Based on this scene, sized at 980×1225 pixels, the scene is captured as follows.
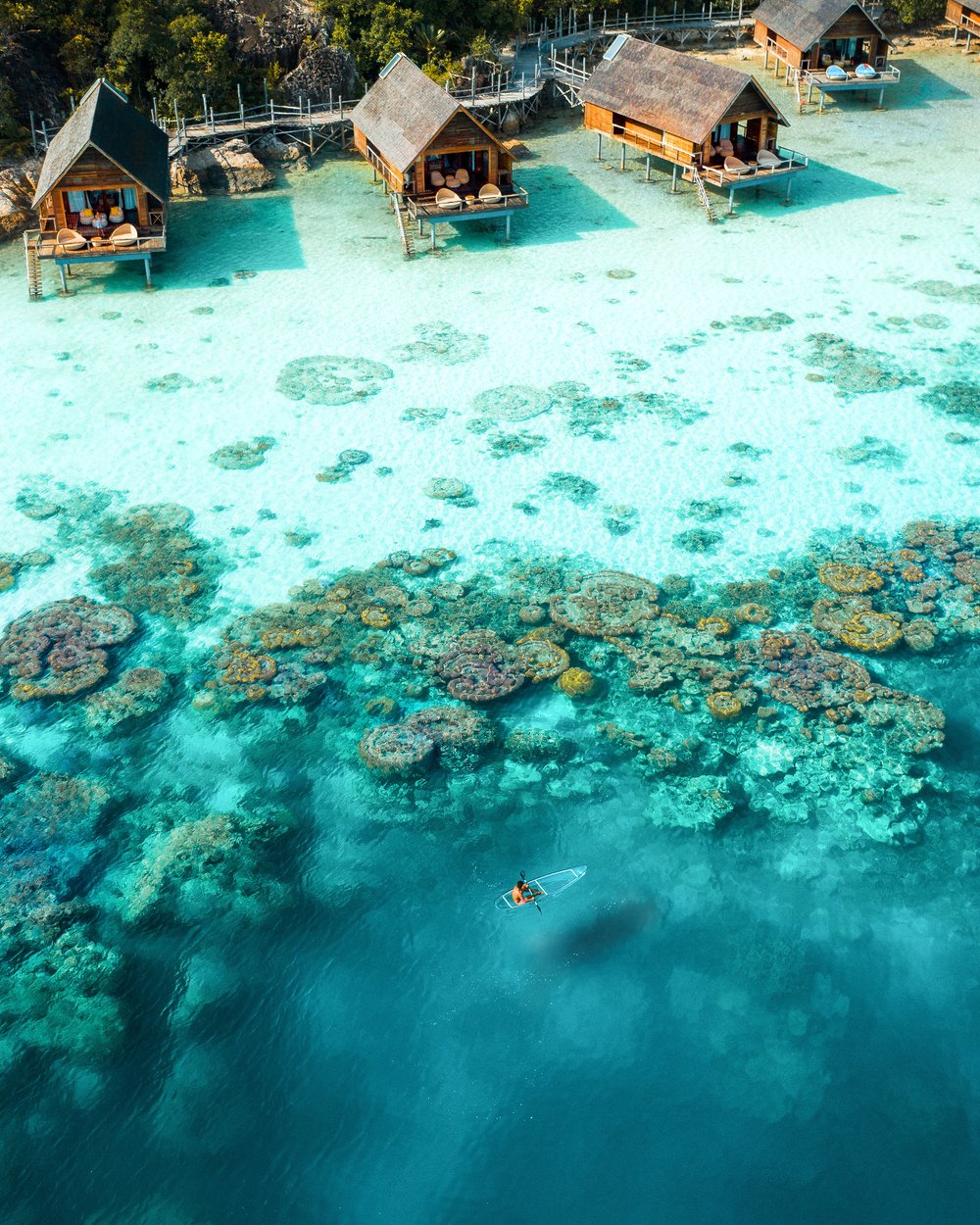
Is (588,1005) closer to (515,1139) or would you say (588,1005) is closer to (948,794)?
(515,1139)

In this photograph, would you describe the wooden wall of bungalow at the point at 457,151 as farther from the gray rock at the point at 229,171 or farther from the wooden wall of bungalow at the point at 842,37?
the wooden wall of bungalow at the point at 842,37

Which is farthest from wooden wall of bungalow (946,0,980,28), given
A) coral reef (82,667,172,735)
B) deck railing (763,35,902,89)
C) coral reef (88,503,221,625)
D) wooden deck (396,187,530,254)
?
coral reef (82,667,172,735)

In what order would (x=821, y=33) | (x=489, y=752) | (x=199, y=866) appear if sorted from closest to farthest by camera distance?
(x=199, y=866) → (x=489, y=752) → (x=821, y=33)

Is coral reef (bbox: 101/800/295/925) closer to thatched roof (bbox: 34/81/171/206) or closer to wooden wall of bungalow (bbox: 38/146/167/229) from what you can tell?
thatched roof (bbox: 34/81/171/206)

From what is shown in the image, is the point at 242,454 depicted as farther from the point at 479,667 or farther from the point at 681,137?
the point at 681,137

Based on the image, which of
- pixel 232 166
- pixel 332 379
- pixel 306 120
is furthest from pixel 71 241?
pixel 306 120

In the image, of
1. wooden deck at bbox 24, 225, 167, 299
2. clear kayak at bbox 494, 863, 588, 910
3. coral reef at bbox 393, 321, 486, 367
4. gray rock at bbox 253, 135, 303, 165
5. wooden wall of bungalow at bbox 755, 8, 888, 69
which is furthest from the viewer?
wooden wall of bungalow at bbox 755, 8, 888, 69

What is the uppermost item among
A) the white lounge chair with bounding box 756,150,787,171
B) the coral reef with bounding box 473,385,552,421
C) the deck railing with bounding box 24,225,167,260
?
the white lounge chair with bounding box 756,150,787,171
